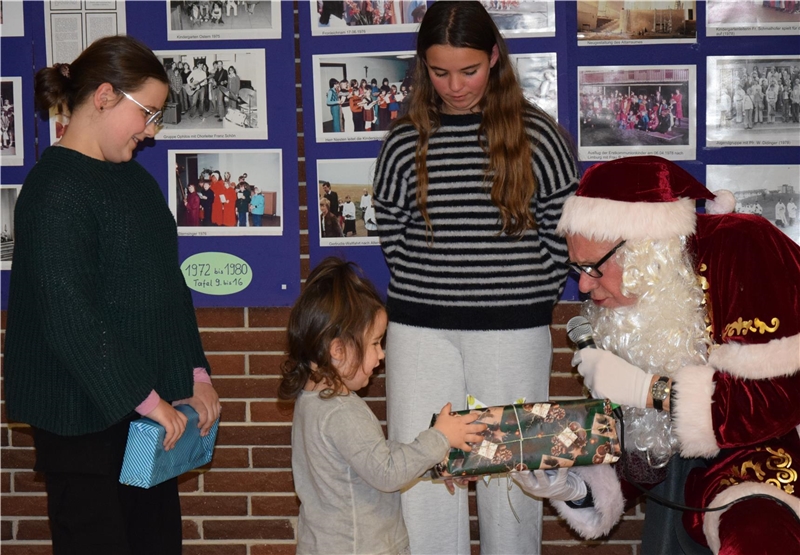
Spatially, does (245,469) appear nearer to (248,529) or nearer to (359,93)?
(248,529)

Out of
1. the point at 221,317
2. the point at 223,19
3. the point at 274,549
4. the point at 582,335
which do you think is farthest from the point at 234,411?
the point at 582,335

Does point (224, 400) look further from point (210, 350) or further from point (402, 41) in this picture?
point (402, 41)

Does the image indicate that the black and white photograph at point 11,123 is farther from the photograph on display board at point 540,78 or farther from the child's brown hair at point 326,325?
the photograph on display board at point 540,78

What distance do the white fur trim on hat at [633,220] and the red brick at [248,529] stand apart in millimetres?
1894

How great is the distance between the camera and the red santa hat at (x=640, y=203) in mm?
2289

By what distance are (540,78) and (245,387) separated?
5.56 feet

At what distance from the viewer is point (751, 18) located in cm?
310

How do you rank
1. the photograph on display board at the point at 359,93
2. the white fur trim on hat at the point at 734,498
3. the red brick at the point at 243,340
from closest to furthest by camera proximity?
the white fur trim on hat at the point at 734,498 < the photograph on display board at the point at 359,93 < the red brick at the point at 243,340

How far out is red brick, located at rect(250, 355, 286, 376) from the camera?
135 inches

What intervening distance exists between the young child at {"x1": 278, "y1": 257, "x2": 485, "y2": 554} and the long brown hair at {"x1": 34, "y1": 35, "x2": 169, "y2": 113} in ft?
2.44

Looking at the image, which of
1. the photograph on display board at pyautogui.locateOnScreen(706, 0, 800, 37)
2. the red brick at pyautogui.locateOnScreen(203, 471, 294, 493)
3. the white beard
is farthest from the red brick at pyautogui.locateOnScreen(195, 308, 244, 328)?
the photograph on display board at pyautogui.locateOnScreen(706, 0, 800, 37)

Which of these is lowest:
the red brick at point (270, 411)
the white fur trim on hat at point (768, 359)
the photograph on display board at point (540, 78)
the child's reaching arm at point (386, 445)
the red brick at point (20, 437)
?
the red brick at point (20, 437)

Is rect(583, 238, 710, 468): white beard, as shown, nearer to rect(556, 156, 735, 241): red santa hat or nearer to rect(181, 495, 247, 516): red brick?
rect(556, 156, 735, 241): red santa hat

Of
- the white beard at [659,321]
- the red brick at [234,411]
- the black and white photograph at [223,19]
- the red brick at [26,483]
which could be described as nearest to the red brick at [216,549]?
the red brick at [234,411]
